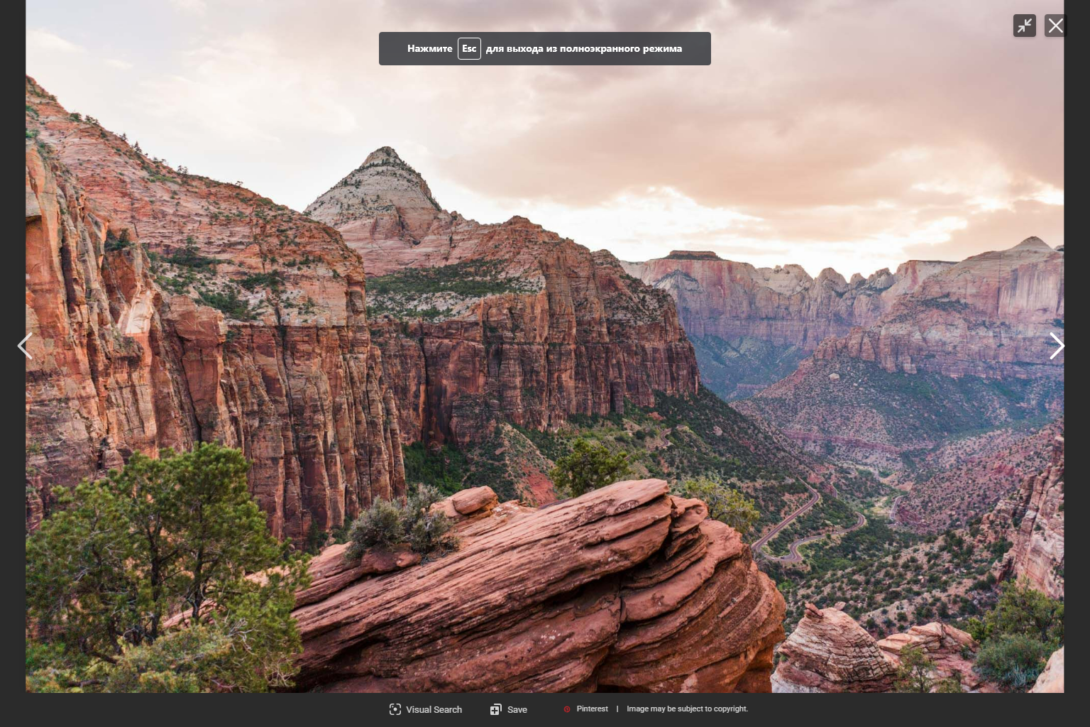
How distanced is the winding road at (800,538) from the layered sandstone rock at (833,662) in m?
31.1

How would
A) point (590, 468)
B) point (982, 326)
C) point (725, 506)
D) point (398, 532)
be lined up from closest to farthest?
point (398, 532) < point (590, 468) < point (725, 506) < point (982, 326)

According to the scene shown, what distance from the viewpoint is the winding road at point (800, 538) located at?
182ft

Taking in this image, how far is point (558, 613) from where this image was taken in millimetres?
13266

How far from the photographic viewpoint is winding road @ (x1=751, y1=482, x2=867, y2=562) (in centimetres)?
5538

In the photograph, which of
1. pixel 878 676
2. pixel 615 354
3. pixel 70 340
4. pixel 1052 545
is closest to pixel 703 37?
pixel 70 340

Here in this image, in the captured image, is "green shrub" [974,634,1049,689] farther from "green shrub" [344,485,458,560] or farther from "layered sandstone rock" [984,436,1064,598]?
"green shrub" [344,485,458,560]

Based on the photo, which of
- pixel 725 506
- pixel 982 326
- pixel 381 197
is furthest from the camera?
pixel 982 326

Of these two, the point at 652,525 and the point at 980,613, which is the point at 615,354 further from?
the point at 652,525

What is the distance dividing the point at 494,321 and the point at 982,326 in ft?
558

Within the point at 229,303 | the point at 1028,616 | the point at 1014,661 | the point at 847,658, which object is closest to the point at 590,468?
the point at 847,658

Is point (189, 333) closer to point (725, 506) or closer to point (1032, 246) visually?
point (725, 506)

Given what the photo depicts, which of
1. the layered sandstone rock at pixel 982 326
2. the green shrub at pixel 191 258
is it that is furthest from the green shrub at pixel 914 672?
the layered sandstone rock at pixel 982 326

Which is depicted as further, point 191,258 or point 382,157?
point 382,157

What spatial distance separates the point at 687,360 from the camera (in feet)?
303
